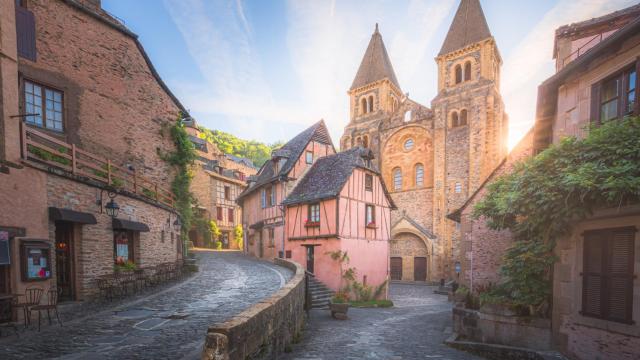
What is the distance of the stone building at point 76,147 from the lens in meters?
7.14

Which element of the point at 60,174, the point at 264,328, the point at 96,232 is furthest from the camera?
the point at 96,232

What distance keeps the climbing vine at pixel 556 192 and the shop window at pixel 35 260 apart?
35.0 ft

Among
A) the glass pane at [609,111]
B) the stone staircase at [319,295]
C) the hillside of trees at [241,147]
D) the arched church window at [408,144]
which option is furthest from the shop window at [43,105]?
the hillside of trees at [241,147]

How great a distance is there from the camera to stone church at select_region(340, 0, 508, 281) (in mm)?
25125

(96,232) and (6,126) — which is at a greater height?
(6,126)

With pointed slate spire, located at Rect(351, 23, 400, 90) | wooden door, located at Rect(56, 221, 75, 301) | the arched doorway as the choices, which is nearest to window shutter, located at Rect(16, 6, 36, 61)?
wooden door, located at Rect(56, 221, 75, 301)

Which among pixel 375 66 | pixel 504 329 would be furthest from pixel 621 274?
pixel 375 66

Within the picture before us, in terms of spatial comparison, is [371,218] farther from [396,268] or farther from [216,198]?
[216,198]

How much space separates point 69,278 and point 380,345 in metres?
8.81

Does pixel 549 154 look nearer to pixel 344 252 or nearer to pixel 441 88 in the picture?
pixel 344 252

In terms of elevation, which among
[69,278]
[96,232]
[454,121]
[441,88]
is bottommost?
[69,278]

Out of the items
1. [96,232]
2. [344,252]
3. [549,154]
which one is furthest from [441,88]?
[96,232]

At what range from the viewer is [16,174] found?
701 centimetres

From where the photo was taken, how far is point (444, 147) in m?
26.8
